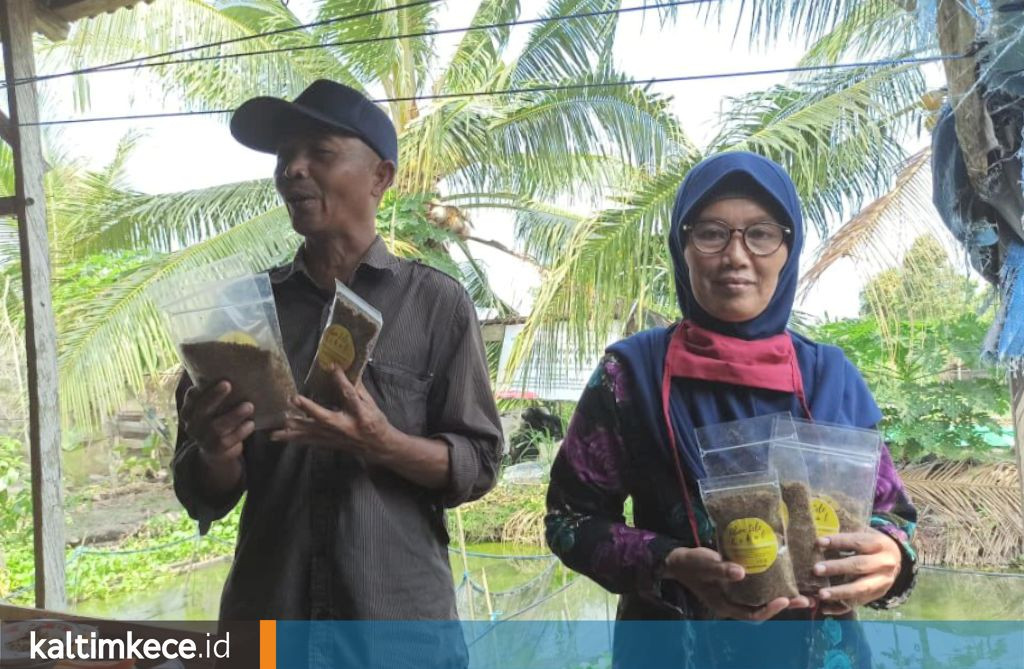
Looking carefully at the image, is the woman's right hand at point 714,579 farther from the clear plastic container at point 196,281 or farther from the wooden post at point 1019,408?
the wooden post at point 1019,408

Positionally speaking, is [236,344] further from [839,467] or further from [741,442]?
[839,467]

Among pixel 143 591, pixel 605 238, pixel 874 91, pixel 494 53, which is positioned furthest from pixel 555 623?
pixel 143 591

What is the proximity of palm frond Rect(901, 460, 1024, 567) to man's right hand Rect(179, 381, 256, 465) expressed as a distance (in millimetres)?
4127

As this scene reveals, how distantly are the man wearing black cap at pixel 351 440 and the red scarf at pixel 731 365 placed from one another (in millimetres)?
312

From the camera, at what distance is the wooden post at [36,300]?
113 inches

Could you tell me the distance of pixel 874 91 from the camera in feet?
13.9

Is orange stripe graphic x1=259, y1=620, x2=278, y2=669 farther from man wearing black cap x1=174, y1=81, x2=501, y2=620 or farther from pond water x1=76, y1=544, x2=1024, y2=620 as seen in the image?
pond water x1=76, y1=544, x2=1024, y2=620

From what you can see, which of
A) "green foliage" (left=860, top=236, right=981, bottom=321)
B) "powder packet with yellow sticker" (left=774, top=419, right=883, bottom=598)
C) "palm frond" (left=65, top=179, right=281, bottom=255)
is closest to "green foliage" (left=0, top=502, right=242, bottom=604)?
"palm frond" (left=65, top=179, right=281, bottom=255)

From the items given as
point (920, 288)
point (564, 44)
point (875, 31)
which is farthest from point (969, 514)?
point (564, 44)

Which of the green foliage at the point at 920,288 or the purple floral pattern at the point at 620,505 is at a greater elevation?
the green foliage at the point at 920,288

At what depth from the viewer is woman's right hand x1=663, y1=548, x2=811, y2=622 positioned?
892 millimetres

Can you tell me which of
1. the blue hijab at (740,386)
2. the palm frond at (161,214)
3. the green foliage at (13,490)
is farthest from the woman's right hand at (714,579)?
the green foliage at (13,490)

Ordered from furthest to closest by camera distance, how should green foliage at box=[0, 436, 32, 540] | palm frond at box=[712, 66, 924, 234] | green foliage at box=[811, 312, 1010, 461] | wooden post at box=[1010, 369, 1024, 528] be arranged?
green foliage at box=[0, 436, 32, 540], green foliage at box=[811, 312, 1010, 461], palm frond at box=[712, 66, 924, 234], wooden post at box=[1010, 369, 1024, 528]

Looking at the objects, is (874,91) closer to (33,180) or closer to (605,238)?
(605,238)
